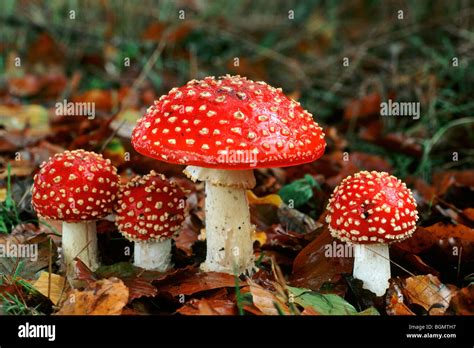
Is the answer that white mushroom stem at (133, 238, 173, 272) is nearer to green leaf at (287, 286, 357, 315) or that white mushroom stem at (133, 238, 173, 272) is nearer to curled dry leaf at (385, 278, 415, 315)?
green leaf at (287, 286, 357, 315)

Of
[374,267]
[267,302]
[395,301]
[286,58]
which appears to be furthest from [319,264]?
[286,58]

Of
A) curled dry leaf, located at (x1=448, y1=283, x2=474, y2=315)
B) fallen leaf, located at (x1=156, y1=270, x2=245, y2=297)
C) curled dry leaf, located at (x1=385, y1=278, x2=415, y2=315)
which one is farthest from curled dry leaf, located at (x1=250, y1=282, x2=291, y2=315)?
curled dry leaf, located at (x1=448, y1=283, x2=474, y2=315)

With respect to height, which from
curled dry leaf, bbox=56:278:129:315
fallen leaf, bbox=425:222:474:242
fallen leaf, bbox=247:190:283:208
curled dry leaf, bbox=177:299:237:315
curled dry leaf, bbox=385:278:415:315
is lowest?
curled dry leaf, bbox=385:278:415:315

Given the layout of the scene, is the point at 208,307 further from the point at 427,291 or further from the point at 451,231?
the point at 451,231

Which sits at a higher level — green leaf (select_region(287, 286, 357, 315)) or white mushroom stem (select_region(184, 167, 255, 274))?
white mushroom stem (select_region(184, 167, 255, 274))

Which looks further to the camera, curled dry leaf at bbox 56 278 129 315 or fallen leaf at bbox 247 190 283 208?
fallen leaf at bbox 247 190 283 208

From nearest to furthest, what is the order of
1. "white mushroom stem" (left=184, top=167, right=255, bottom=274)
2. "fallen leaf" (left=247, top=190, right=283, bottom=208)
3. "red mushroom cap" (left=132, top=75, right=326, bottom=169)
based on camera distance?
"red mushroom cap" (left=132, top=75, right=326, bottom=169) < "white mushroom stem" (left=184, top=167, right=255, bottom=274) < "fallen leaf" (left=247, top=190, right=283, bottom=208)

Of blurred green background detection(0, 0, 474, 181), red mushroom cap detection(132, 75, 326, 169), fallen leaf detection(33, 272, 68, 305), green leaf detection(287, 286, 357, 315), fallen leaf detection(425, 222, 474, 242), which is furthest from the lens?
blurred green background detection(0, 0, 474, 181)

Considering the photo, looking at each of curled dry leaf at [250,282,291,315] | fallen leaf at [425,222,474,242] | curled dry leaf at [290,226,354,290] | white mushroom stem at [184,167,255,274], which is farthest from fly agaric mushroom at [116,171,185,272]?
fallen leaf at [425,222,474,242]
